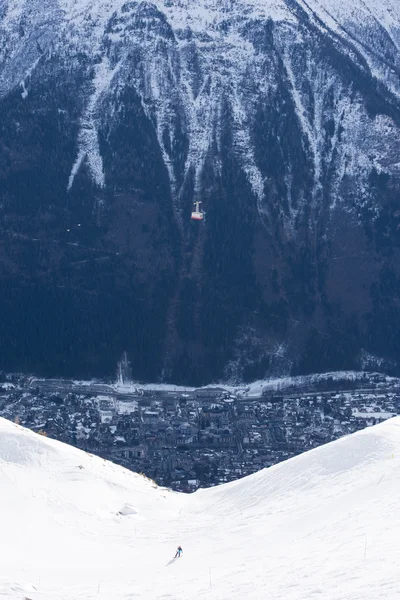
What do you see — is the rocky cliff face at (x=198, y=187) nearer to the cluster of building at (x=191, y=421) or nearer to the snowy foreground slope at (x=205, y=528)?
the cluster of building at (x=191, y=421)

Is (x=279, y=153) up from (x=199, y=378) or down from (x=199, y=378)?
up

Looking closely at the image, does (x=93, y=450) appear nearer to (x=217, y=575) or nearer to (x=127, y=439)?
(x=127, y=439)

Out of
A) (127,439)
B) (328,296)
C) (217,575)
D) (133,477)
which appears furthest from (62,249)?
(217,575)

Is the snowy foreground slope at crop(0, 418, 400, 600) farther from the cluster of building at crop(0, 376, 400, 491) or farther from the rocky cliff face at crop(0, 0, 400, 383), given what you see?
the rocky cliff face at crop(0, 0, 400, 383)

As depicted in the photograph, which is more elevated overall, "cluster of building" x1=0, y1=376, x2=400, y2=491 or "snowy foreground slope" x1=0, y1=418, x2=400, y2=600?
"snowy foreground slope" x1=0, y1=418, x2=400, y2=600

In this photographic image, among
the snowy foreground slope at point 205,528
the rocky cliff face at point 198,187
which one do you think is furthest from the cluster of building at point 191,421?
the snowy foreground slope at point 205,528

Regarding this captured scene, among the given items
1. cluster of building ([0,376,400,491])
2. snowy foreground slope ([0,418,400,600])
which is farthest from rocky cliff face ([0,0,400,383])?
snowy foreground slope ([0,418,400,600])
